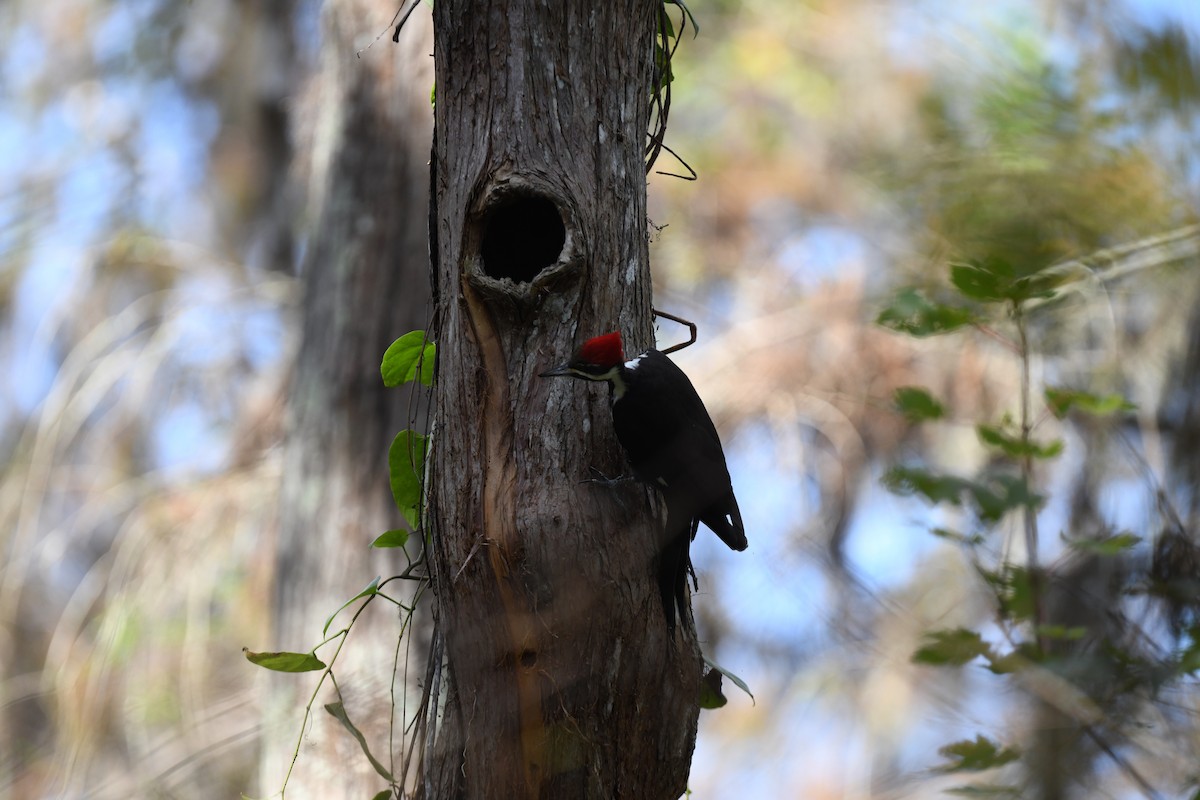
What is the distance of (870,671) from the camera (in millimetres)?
5812

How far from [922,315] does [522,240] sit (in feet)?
3.04

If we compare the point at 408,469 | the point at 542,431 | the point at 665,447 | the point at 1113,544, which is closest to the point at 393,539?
the point at 408,469

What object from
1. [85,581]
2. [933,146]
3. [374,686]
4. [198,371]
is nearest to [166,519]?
[85,581]

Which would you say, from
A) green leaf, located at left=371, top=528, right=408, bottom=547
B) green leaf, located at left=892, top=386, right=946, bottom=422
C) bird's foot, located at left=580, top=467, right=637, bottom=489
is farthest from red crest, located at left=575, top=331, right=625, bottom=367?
green leaf, located at left=892, top=386, right=946, bottom=422

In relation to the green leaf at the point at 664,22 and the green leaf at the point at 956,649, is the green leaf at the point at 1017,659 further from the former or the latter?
the green leaf at the point at 664,22

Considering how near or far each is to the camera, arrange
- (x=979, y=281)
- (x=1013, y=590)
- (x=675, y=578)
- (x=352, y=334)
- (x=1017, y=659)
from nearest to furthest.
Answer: (x=979, y=281), (x=675, y=578), (x=1017, y=659), (x=1013, y=590), (x=352, y=334)

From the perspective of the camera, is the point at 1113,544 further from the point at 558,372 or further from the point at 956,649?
the point at 558,372

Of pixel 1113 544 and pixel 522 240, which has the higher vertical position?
pixel 522 240

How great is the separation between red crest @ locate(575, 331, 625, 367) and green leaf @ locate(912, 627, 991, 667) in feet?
3.17

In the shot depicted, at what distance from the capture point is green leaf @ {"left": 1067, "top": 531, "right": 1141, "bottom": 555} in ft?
6.68

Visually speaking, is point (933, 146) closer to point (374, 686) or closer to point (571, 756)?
point (571, 756)

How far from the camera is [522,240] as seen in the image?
94.6 inches

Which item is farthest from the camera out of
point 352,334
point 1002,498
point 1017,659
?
point 352,334

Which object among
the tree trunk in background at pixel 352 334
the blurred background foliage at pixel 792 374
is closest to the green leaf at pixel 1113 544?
the blurred background foliage at pixel 792 374
